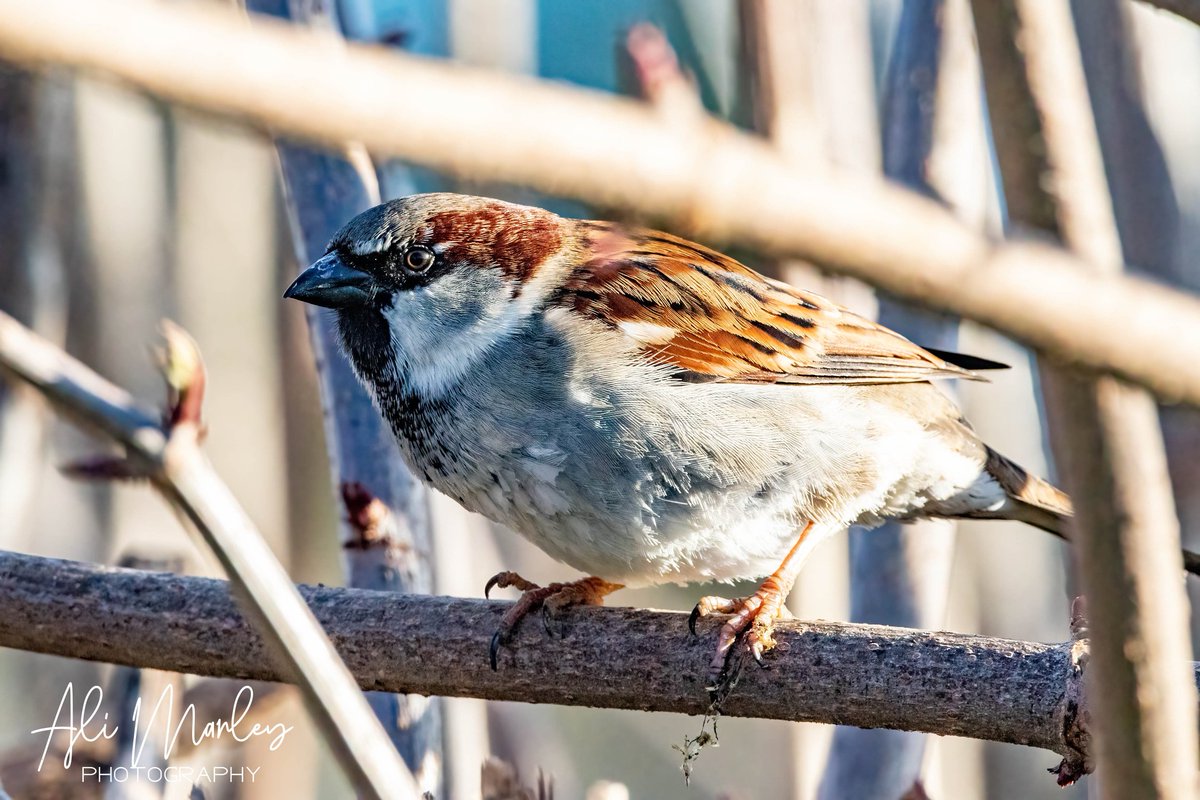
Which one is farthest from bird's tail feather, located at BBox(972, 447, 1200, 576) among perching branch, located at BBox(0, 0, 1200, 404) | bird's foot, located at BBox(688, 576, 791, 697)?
perching branch, located at BBox(0, 0, 1200, 404)

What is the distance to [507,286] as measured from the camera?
2914 mm

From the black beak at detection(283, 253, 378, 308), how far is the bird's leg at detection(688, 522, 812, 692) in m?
1.00

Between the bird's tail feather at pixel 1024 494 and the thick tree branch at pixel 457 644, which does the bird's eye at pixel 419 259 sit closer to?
the thick tree branch at pixel 457 644

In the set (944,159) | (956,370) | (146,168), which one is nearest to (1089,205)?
(956,370)

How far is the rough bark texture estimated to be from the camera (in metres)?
0.78

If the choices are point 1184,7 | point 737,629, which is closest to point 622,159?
point 1184,7

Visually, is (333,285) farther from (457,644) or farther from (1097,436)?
(1097,436)

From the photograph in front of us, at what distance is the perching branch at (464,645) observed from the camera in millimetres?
2172

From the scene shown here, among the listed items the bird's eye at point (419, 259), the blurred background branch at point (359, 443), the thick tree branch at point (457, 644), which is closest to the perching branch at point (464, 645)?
the thick tree branch at point (457, 644)

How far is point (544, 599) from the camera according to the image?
9.04 feet

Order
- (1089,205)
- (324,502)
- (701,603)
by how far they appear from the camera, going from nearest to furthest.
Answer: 1. (1089,205)
2. (701,603)
3. (324,502)

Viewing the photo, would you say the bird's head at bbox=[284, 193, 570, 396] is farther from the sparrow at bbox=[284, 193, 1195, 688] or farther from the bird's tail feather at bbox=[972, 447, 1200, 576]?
the bird's tail feather at bbox=[972, 447, 1200, 576]

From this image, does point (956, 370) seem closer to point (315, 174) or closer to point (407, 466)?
point (407, 466)

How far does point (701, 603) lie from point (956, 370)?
2.72ft
